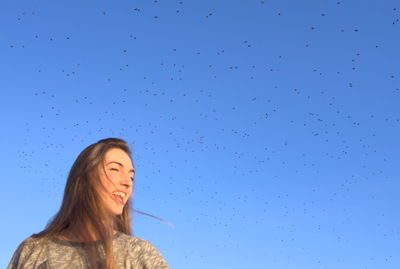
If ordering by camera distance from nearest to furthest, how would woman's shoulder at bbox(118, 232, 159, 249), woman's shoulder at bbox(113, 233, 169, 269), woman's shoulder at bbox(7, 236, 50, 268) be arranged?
1. woman's shoulder at bbox(113, 233, 169, 269)
2. woman's shoulder at bbox(118, 232, 159, 249)
3. woman's shoulder at bbox(7, 236, 50, 268)

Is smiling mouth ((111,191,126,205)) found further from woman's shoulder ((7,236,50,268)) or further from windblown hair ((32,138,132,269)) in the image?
woman's shoulder ((7,236,50,268))

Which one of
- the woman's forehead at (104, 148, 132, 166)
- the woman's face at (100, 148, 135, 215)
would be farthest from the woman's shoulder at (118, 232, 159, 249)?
the woman's forehead at (104, 148, 132, 166)

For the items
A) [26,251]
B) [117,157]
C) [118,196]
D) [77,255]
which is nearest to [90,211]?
[118,196]

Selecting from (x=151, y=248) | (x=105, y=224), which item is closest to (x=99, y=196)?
(x=105, y=224)

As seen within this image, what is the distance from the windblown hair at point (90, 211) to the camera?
679cm

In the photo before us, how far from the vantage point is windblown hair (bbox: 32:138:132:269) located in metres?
6.79

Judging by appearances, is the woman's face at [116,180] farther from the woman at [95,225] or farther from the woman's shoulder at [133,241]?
the woman's shoulder at [133,241]

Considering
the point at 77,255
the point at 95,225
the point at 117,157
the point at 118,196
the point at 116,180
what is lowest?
the point at 77,255

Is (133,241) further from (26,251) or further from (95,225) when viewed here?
(26,251)

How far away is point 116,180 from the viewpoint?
695 cm

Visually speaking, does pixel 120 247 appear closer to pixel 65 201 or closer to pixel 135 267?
pixel 135 267

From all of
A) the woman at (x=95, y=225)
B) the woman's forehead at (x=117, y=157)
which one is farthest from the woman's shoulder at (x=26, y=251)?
the woman's forehead at (x=117, y=157)

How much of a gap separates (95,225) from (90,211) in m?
0.16

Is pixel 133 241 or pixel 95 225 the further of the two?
pixel 133 241
